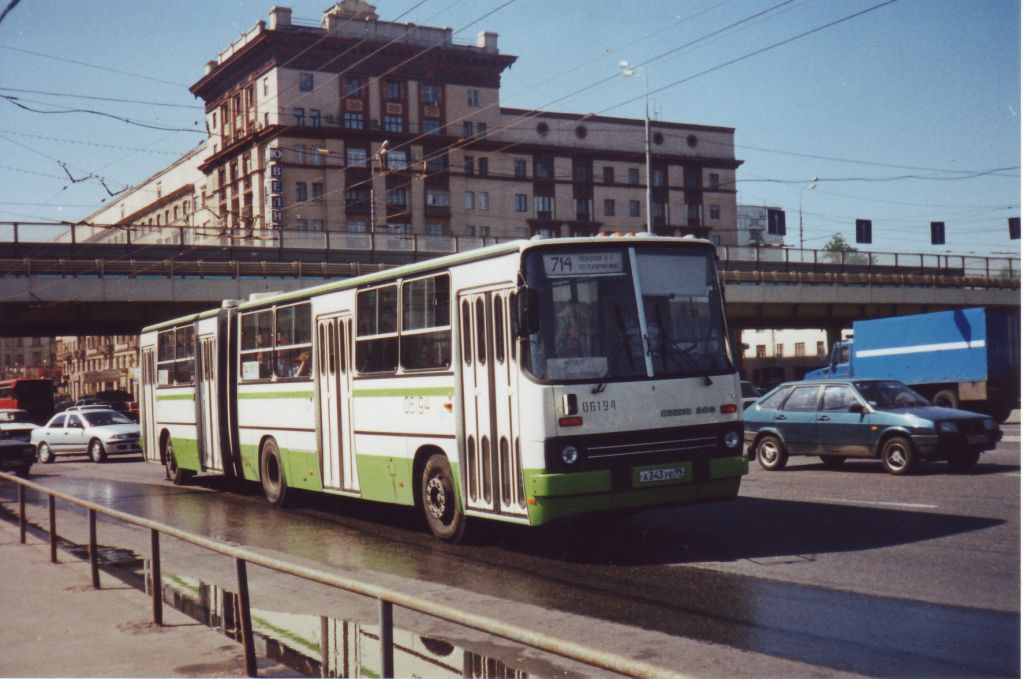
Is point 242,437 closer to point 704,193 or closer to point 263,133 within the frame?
point 263,133

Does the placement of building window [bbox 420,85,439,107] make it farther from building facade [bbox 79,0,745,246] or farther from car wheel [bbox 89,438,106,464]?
car wheel [bbox 89,438,106,464]

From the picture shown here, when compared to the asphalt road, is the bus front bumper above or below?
above

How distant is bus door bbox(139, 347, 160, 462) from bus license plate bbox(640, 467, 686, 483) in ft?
48.6

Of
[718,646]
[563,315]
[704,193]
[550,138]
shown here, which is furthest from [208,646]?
[704,193]

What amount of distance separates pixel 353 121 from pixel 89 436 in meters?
57.2

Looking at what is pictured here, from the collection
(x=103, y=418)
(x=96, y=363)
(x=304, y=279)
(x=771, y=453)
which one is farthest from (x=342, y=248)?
(x=96, y=363)

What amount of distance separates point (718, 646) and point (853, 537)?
4508 mm

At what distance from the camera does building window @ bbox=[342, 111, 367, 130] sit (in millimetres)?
86500

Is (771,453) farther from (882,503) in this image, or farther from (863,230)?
(863,230)

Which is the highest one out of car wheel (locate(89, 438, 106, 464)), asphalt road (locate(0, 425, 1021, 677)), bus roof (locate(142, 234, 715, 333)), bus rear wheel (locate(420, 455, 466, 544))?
bus roof (locate(142, 234, 715, 333))

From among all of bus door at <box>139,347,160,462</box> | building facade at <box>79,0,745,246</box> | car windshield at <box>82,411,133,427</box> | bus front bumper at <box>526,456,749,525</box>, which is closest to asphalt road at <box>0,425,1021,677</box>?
bus front bumper at <box>526,456,749,525</box>

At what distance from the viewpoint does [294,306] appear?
620 inches

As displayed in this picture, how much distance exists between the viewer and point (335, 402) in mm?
14352

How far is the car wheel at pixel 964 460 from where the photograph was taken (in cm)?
1689
